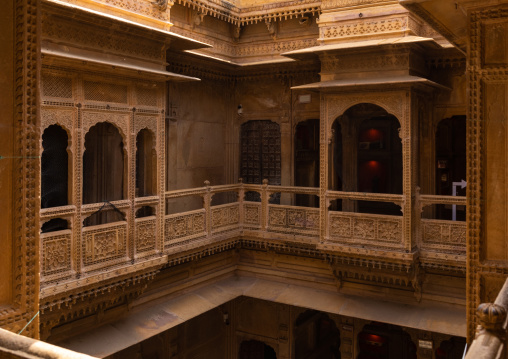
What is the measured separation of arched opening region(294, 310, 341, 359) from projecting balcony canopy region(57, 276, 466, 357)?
170cm

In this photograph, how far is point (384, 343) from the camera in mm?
14328

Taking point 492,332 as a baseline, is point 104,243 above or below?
below

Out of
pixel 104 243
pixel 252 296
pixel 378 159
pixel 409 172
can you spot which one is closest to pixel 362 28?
pixel 409 172

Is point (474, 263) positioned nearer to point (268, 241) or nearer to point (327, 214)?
point (327, 214)

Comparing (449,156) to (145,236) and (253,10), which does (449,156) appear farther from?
(145,236)

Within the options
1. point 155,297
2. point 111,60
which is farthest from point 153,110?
point 155,297

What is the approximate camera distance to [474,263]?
15.5 feet

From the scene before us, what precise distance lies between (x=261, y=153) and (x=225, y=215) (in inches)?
102

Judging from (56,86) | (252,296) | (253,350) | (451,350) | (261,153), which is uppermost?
(56,86)

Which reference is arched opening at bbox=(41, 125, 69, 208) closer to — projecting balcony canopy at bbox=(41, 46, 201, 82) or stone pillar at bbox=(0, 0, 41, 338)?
projecting balcony canopy at bbox=(41, 46, 201, 82)

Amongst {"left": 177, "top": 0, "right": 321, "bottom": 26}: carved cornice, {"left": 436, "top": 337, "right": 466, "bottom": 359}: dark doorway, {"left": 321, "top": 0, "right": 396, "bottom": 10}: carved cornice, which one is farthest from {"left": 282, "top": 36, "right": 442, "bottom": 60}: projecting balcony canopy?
{"left": 436, "top": 337, "right": 466, "bottom": 359}: dark doorway

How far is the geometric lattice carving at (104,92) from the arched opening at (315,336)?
739 centimetres

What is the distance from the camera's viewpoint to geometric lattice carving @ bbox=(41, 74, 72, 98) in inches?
286

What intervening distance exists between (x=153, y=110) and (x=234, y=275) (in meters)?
5.28
